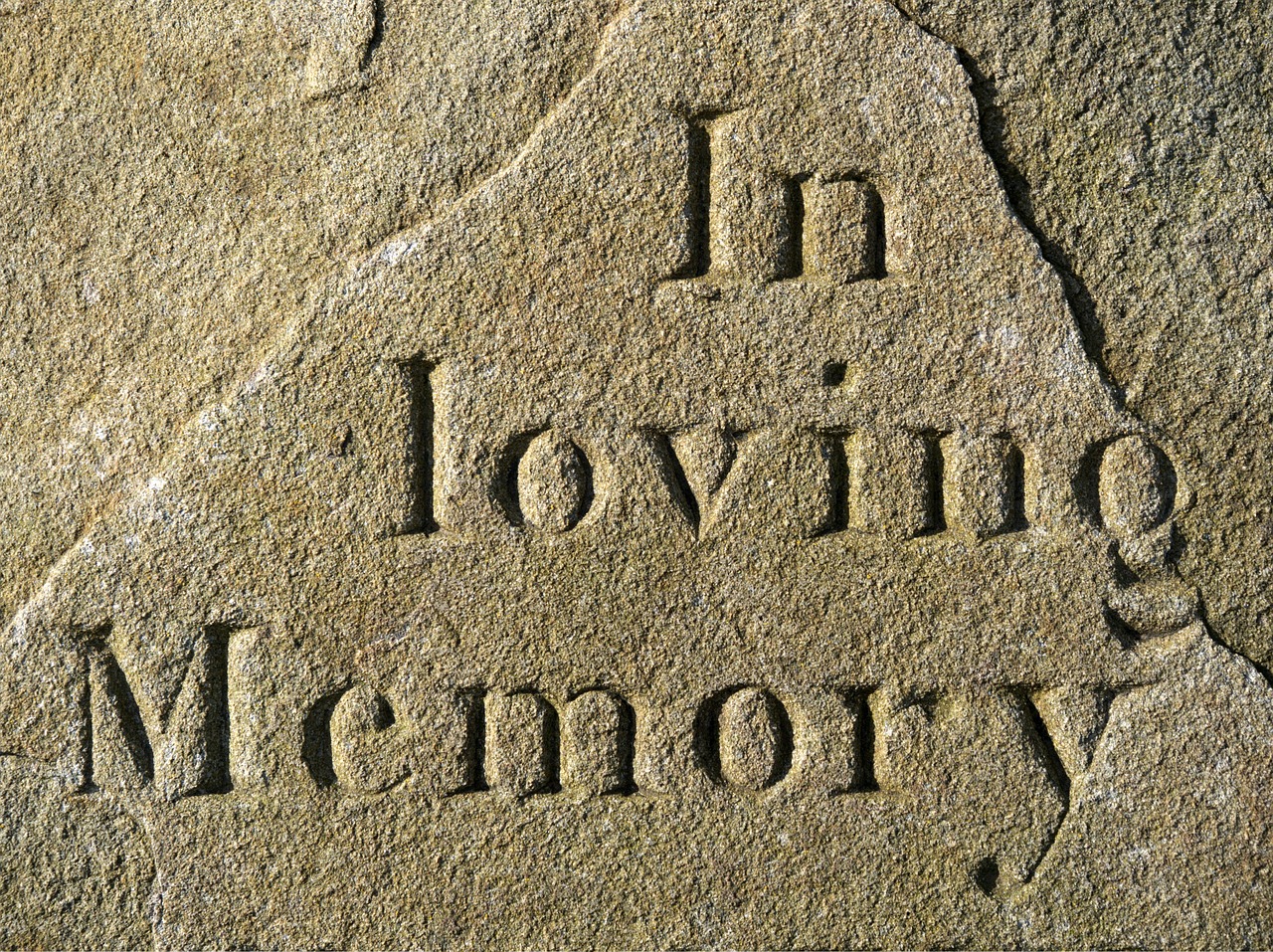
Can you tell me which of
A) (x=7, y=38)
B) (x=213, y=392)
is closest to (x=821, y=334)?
A: (x=213, y=392)

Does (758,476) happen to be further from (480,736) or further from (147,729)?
(147,729)

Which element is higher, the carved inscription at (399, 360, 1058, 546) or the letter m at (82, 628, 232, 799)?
the carved inscription at (399, 360, 1058, 546)

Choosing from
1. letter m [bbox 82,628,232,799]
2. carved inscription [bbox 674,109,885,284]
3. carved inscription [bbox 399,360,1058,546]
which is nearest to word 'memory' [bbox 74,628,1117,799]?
letter m [bbox 82,628,232,799]

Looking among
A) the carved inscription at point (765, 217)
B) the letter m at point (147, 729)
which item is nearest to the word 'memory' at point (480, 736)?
the letter m at point (147, 729)

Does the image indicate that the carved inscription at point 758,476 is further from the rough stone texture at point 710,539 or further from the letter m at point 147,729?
the letter m at point 147,729

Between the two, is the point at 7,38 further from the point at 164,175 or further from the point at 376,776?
the point at 376,776

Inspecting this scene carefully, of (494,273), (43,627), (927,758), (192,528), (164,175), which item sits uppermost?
(164,175)

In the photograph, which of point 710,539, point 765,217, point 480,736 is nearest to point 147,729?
point 480,736

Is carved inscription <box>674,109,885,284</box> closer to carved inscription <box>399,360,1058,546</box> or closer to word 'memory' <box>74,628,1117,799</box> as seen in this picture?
carved inscription <box>399,360,1058,546</box>
